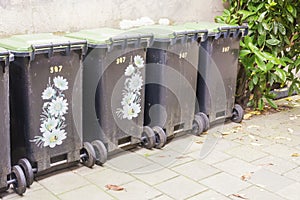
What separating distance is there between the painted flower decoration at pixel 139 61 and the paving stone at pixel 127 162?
92cm

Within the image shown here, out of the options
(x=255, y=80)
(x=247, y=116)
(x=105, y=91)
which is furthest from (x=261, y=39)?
(x=105, y=91)

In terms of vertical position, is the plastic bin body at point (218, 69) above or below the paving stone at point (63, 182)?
above

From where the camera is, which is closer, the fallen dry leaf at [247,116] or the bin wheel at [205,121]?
the bin wheel at [205,121]

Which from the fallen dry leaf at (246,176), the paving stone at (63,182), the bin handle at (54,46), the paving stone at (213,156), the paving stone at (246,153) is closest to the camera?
the bin handle at (54,46)

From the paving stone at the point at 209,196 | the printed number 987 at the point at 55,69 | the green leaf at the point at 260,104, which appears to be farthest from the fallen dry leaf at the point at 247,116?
the printed number 987 at the point at 55,69

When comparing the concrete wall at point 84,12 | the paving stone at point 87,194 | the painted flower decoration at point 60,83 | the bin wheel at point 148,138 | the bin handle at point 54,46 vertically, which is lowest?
the paving stone at point 87,194

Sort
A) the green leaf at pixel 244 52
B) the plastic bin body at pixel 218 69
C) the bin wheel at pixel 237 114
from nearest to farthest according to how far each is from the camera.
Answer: the plastic bin body at pixel 218 69 < the green leaf at pixel 244 52 < the bin wheel at pixel 237 114

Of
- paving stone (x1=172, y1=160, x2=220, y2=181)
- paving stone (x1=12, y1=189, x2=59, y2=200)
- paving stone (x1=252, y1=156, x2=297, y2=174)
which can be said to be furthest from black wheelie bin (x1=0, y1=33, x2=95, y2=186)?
paving stone (x1=252, y1=156, x2=297, y2=174)

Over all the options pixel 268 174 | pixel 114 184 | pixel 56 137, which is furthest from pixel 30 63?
pixel 268 174

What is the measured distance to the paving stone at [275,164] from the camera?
423 centimetres

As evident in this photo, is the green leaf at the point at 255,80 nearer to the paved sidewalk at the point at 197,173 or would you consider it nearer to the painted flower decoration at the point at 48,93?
the paved sidewalk at the point at 197,173

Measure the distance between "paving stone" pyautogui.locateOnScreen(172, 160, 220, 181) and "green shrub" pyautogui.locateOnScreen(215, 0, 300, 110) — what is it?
1684mm

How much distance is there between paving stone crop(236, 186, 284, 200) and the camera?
3.68 metres

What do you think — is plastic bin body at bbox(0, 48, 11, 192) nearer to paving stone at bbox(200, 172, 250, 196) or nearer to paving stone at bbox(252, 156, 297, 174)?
paving stone at bbox(200, 172, 250, 196)
